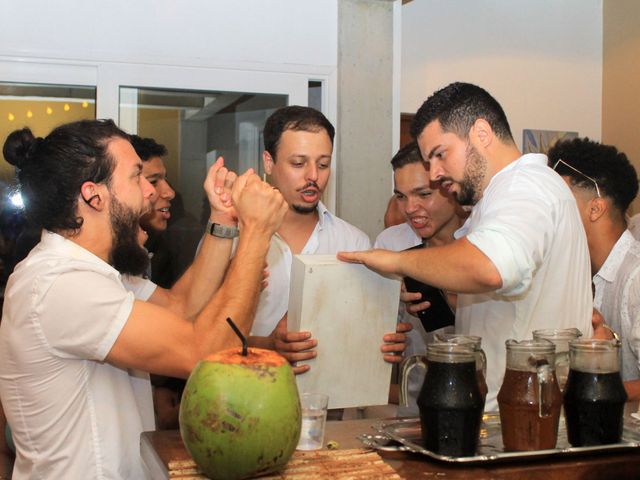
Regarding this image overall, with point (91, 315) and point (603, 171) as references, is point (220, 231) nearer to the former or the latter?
point (91, 315)

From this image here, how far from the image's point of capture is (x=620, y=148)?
5.77m

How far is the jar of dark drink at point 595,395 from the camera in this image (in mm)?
1425

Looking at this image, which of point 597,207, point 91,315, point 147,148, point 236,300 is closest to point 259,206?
point 236,300

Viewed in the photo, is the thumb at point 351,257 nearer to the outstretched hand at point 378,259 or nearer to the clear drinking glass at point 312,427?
the outstretched hand at point 378,259

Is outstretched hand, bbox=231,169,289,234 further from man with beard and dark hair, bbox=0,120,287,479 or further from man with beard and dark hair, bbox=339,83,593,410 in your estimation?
man with beard and dark hair, bbox=339,83,593,410

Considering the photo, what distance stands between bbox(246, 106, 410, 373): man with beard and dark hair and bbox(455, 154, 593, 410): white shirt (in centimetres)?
84

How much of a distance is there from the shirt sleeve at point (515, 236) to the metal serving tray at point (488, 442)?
303 mm

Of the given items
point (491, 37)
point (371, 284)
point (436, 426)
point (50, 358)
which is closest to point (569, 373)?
point (436, 426)

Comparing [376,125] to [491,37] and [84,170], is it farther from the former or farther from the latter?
[84,170]

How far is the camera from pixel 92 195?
A: 1853 millimetres

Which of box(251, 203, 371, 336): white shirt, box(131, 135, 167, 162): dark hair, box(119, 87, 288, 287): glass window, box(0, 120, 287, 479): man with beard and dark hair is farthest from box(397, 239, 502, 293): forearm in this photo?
box(119, 87, 288, 287): glass window

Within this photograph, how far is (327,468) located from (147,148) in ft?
7.87

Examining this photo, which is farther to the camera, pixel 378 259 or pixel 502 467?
pixel 378 259

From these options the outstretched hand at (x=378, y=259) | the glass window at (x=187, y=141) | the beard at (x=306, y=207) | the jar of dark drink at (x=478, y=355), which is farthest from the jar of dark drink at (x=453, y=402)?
the glass window at (x=187, y=141)
